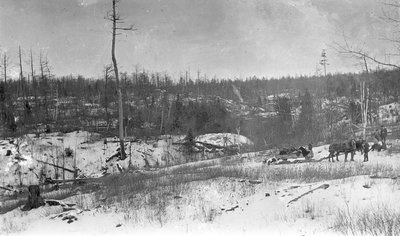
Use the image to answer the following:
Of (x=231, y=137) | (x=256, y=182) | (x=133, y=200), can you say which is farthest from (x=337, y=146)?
(x=231, y=137)

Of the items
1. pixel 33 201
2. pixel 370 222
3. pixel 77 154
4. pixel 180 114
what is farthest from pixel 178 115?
pixel 370 222

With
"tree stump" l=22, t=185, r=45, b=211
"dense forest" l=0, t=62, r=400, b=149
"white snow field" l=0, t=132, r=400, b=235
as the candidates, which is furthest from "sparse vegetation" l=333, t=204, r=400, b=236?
"dense forest" l=0, t=62, r=400, b=149

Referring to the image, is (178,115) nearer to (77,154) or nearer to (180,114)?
(180,114)

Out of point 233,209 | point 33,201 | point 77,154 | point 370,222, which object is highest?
point 370,222

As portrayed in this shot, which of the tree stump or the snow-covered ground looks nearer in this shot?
the tree stump

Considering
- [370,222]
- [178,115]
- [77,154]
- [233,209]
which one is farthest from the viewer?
[178,115]

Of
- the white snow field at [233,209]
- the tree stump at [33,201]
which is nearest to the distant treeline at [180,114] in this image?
the white snow field at [233,209]

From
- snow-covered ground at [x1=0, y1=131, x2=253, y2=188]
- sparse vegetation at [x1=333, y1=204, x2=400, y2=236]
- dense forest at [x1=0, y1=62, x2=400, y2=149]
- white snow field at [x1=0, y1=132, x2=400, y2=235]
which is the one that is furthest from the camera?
dense forest at [x1=0, y1=62, x2=400, y2=149]

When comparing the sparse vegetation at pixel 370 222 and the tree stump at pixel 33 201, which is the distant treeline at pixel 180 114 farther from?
the tree stump at pixel 33 201

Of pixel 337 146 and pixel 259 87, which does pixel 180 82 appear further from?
pixel 337 146

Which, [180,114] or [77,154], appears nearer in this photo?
[77,154]

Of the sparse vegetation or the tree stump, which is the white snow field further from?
the tree stump
